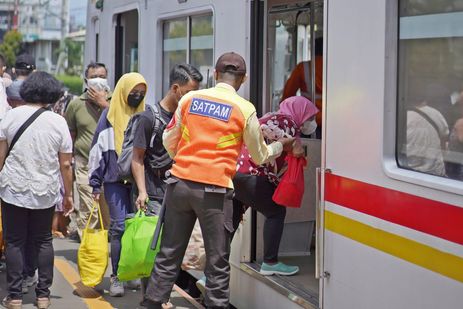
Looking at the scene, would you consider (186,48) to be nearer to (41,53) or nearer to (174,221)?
(174,221)

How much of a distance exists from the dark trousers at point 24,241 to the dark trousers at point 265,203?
134 cm

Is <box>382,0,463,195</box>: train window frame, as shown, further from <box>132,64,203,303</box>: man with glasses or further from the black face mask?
the black face mask

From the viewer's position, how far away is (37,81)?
5.83 m

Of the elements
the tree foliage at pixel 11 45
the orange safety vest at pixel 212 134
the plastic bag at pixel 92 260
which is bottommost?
the plastic bag at pixel 92 260

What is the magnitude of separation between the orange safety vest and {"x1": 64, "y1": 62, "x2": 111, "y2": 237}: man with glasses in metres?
2.86

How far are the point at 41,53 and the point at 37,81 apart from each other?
6645cm

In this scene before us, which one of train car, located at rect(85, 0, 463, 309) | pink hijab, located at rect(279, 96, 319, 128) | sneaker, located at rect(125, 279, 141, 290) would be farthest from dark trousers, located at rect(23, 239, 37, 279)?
pink hijab, located at rect(279, 96, 319, 128)

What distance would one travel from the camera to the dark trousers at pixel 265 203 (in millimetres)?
5500

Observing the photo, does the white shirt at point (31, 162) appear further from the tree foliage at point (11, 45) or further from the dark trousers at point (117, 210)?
the tree foliage at point (11, 45)

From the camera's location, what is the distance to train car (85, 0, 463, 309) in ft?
11.6

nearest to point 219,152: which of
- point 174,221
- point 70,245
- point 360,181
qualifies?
point 174,221

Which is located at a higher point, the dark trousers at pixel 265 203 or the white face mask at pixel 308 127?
the white face mask at pixel 308 127

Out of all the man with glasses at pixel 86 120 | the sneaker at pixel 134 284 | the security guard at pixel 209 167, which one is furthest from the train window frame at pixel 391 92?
the man with glasses at pixel 86 120

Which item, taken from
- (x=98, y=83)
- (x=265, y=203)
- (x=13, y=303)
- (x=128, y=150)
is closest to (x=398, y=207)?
(x=265, y=203)
